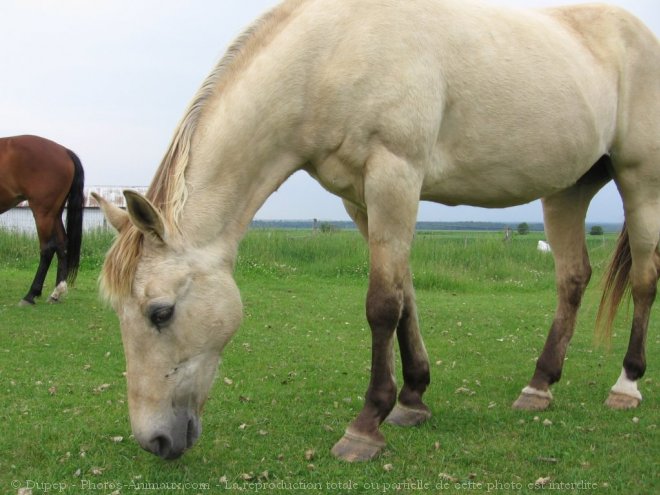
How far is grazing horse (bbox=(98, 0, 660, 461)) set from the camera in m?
3.26

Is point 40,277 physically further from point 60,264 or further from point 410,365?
point 410,365

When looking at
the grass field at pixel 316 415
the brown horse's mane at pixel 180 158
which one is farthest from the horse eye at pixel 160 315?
the grass field at pixel 316 415

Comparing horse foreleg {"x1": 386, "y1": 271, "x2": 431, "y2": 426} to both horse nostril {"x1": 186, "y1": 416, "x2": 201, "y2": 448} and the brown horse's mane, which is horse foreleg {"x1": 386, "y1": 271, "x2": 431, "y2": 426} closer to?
horse nostril {"x1": 186, "y1": 416, "x2": 201, "y2": 448}

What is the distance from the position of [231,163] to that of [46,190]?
7894mm

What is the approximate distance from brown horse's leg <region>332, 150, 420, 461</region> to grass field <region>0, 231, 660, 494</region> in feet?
0.51

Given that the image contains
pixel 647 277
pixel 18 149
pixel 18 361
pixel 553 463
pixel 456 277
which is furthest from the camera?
pixel 456 277

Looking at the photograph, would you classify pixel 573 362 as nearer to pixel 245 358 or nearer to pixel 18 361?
pixel 245 358

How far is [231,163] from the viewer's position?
11.6 feet

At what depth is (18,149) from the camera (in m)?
10.5

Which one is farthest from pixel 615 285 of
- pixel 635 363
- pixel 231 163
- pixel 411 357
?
pixel 231 163

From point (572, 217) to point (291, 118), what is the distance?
286 cm

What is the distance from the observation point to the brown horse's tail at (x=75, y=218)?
34.2 ft

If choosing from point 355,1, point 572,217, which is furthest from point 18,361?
point 572,217

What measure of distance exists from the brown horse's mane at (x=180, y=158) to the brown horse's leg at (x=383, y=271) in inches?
36.4
